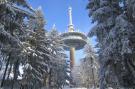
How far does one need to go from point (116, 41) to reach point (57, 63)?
111ft

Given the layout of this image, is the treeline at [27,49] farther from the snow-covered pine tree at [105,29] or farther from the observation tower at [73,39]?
the observation tower at [73,39]

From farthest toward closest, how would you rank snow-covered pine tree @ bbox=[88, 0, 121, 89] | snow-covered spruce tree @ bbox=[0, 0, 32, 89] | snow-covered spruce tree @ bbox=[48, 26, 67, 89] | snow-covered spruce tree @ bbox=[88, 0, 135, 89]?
snow-covered spruce tree @ bbox=[48, 26, 67, 89], snow-covered pine tree @ bbox=[88, 0, 121, 89], snow-covered spruce tree @ bbox=[88, 0, 135, 89], snow-covered spruce tree @ bbox=[0, 0, 32, 89]

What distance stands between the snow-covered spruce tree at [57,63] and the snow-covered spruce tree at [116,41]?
27773 millimetres

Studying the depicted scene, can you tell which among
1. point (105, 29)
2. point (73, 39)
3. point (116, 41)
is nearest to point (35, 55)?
point (105, 29)

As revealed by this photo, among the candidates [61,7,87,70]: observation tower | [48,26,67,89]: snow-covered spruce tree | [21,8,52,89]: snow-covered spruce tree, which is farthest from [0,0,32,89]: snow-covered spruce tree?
[61,7,87,70]: observation tower

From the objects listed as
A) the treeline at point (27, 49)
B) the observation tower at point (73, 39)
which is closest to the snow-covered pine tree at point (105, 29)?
the treeline at point (27, 49)

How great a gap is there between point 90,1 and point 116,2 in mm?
2940

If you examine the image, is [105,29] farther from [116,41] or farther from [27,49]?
[27,49]

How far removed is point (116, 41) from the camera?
23.1 meters

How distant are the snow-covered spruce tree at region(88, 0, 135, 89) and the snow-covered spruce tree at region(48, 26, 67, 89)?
2777cm

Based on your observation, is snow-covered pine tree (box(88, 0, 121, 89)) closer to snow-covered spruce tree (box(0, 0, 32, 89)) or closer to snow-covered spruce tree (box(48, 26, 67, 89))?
snow-covered spruce tree (box(0, 0, 32, 89))

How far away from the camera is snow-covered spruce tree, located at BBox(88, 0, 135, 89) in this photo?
22.8 meters

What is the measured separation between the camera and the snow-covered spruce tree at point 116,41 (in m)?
22.8

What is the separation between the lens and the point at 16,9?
22891 millimetres
